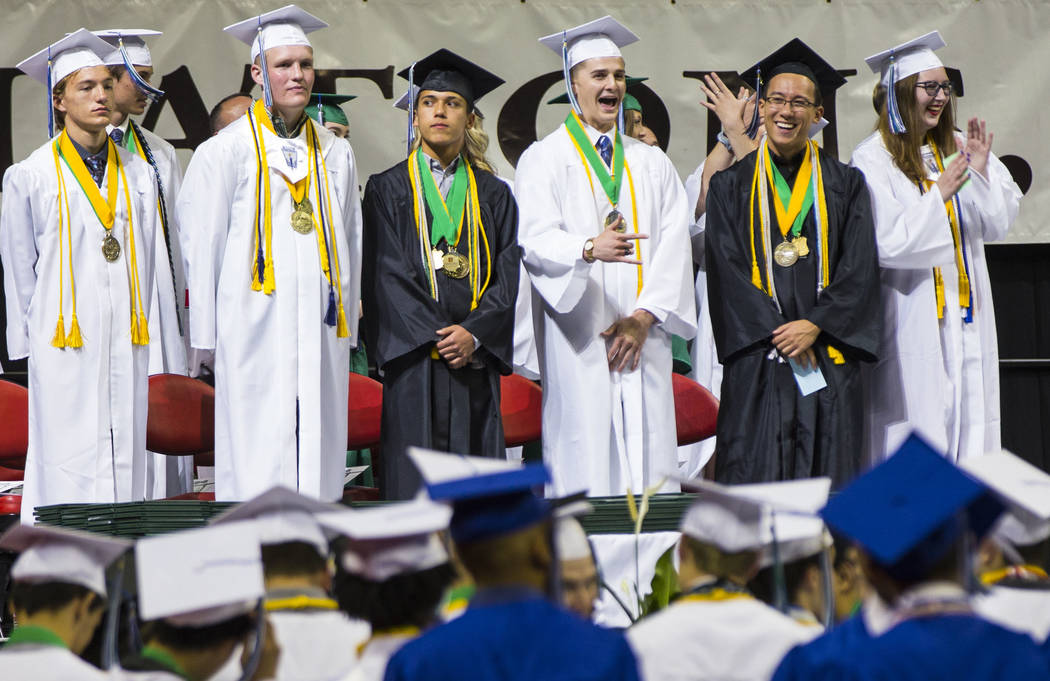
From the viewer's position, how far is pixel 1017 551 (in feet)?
9.29

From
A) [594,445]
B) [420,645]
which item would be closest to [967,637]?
[420,645]

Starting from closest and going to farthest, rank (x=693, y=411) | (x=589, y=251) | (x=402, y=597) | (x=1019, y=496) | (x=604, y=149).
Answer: (x=402, y=597)
(x=1019, y=496)
(x=589, y=251)
(x=604, y=149)
(x=693, y=411)

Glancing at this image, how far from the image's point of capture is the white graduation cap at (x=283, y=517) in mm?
2844

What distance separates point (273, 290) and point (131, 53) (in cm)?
209

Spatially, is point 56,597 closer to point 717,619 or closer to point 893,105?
point 717,619

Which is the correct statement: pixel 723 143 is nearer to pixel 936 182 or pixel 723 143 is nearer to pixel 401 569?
pixel 936 182

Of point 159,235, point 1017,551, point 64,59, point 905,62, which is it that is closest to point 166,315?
point 159,235

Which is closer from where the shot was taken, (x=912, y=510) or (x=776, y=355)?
(x=912, y=510)

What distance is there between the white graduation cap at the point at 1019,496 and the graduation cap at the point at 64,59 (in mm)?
4699

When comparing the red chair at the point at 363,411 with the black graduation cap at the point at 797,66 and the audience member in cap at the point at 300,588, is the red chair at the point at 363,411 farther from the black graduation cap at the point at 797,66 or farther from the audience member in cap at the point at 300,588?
the audience member in cap at the point at 300,588

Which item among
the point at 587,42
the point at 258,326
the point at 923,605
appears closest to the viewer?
the point at 923,605

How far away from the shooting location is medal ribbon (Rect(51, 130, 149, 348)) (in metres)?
6.10

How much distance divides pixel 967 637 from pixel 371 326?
409 cm

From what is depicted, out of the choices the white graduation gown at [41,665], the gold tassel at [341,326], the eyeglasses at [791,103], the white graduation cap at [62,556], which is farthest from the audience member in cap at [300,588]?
the eyeglasses at [791,103]
